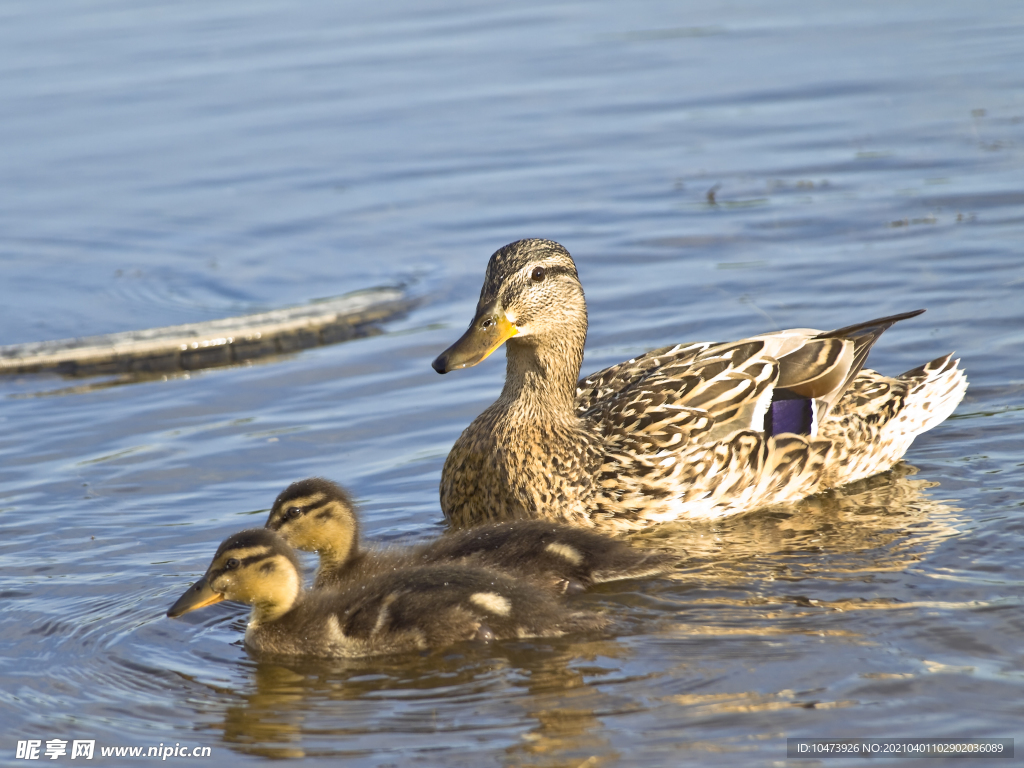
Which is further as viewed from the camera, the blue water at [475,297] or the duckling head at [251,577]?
the duckling head at [251,577]

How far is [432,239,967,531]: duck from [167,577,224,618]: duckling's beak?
1467mm

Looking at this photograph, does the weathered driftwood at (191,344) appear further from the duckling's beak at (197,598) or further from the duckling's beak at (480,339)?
the duckling's beak at (197,598)

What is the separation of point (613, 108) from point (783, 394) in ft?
25.1

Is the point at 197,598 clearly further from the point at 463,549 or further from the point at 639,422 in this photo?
the point at 639,422

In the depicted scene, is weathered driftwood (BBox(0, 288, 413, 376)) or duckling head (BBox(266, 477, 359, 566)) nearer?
duckling head (BBox(266, 477, 359, 566))

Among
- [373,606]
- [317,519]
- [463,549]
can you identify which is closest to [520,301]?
[463,549]

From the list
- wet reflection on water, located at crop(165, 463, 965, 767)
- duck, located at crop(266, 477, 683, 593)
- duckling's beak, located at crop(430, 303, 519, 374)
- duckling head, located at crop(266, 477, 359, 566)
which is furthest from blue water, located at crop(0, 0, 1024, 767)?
duckling's beak, located at crop(430, 303, 519, 374)

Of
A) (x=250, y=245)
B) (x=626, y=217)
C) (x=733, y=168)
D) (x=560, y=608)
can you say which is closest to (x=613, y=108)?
(x=733, y=168)

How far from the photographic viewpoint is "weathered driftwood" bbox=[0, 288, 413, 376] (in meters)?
9.16

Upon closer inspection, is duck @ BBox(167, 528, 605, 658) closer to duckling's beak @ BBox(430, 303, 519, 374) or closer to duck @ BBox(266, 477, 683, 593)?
duck @ BBox(266, 477, 683, 593)

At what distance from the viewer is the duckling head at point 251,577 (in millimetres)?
5410

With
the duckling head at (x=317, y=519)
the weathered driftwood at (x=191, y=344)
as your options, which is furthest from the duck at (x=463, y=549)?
the weathered driftwood at (x=191, y=344)

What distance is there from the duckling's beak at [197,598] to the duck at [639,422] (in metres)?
1.47

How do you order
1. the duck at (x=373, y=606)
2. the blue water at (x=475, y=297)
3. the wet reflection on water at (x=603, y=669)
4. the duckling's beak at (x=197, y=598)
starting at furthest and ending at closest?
the duckling's beak at (x=197, y=598) < the duck at (x=373, y=606) < the blue water at (x=475, y=297) < the wet reflection on water at (x=603, y=669)
